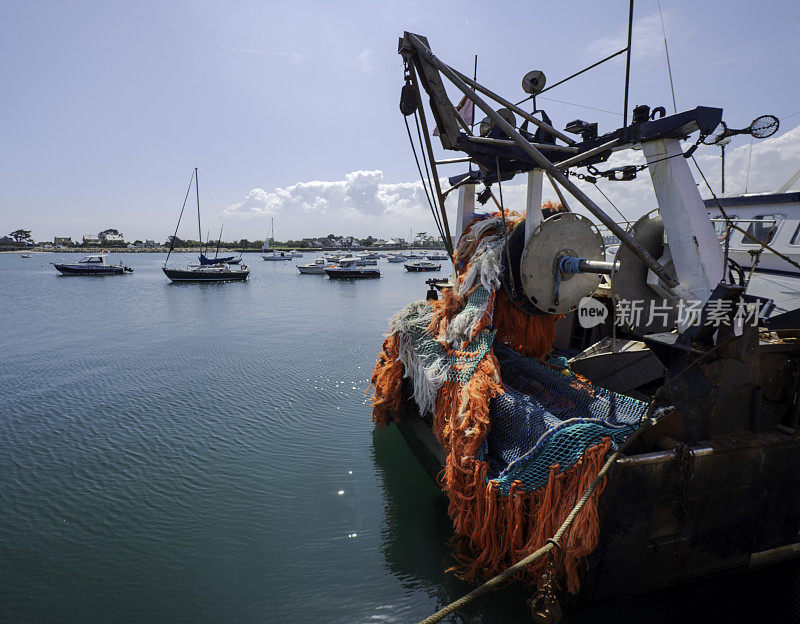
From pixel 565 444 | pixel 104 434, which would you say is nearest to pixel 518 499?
pixel 565 444

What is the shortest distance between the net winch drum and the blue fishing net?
0.89m

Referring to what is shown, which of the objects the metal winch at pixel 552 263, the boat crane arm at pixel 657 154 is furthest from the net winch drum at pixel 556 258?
the boat crane arm at pixel 657 154

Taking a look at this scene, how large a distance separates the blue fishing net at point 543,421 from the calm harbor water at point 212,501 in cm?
149

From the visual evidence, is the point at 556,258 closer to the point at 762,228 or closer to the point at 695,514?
the point at 695,514

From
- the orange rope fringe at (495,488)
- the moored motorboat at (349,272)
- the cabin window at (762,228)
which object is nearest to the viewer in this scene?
the orange rope fringe at (495,488)

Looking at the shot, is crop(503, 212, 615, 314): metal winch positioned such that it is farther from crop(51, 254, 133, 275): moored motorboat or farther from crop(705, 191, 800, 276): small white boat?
crop(51, 254, 133, 275): moored motorboat

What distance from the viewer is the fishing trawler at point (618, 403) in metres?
3.56

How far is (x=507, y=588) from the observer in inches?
175

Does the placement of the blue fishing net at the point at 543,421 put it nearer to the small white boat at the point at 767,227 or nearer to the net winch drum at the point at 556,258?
the net winch drum at the point at 556,258

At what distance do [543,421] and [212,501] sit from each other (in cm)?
498

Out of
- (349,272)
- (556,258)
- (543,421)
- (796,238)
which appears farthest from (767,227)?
(349,272)

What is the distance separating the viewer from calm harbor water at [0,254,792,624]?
4547 millimetres

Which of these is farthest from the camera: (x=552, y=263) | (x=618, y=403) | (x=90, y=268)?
(x=90, y=268)

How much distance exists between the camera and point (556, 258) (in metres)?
5.48
